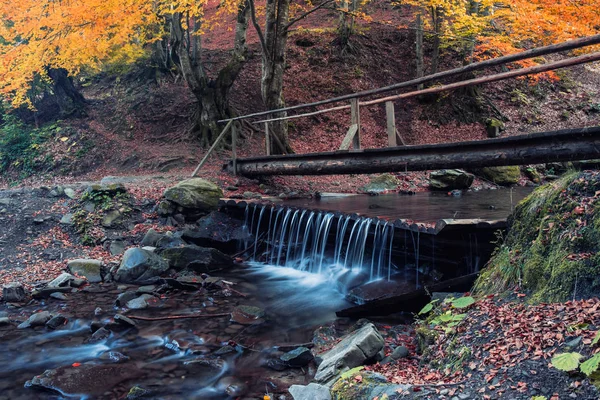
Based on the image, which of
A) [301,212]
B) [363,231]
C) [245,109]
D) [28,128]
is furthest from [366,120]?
[28,128]

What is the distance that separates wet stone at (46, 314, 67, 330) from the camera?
613 cm

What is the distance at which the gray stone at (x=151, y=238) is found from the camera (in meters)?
9.40

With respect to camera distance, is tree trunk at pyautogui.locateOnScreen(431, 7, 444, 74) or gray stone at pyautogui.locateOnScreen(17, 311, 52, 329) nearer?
gray stone at pyautogui.locateOnScreen(17, 311, 52, 329)

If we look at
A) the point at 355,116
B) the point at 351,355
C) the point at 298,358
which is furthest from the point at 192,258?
the point at 351,355

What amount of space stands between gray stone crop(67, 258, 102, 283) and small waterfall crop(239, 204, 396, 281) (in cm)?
322

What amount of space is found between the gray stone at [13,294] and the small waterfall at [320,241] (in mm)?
4455

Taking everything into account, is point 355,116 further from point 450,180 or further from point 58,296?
point 58,296

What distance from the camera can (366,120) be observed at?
19.3 meters

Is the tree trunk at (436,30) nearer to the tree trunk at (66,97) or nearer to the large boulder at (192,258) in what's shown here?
the large boulder at (192,258)

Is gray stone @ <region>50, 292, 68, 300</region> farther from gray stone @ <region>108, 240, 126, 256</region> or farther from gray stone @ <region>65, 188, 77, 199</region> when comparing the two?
gray stone @ <region>65, 188, 77, 199</region>

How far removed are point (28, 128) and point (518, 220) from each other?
757 inches

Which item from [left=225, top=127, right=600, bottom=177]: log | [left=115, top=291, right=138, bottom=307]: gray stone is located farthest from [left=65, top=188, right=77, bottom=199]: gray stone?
[left=115, top=291, right=138, bottom=307]: gray stone

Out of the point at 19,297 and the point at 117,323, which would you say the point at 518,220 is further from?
the point at 19,297

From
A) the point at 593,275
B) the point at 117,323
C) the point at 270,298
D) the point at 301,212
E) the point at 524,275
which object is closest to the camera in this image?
the point at 593,275
